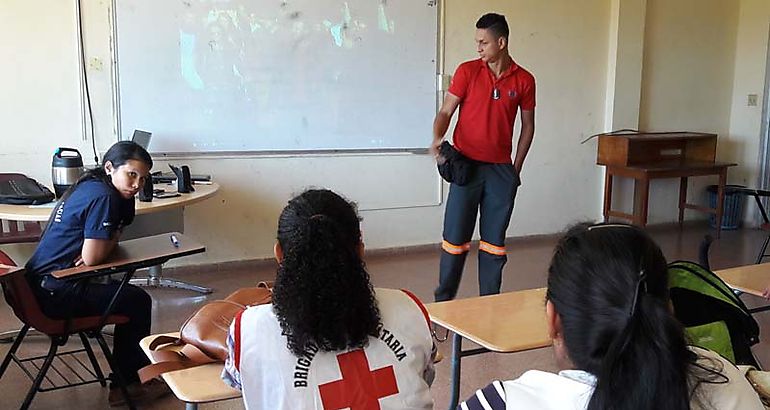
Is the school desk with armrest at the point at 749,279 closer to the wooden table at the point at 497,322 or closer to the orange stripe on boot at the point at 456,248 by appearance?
the wooden table at the point at 497,322

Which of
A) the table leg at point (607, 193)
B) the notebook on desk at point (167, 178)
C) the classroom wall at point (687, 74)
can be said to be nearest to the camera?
the notebook on desk at point (167, 178)

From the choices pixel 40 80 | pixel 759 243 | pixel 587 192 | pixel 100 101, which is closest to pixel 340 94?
pixel 100 101

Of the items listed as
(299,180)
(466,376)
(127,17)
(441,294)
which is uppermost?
(127,17)

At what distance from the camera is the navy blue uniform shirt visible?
2672 mm

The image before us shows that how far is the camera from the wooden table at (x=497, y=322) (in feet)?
6.24

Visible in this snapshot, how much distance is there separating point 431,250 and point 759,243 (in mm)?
2863

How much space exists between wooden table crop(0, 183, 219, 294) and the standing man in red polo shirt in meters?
1.35

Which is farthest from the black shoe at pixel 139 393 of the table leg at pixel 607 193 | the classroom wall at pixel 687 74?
the classroom wall at pixel 687 74

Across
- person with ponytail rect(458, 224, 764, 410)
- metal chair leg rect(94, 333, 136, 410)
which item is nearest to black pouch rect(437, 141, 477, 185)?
metal chair leg rect(94, 333, 136, 410)

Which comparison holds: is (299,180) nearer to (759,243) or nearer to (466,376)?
(466,376)

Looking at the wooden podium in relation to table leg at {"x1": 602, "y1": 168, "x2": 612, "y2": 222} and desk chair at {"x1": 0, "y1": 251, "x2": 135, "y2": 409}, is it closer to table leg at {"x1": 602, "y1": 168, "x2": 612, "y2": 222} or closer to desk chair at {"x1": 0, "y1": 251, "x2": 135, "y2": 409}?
table leg at {"x1": 602, "y1": 168, "x2": 612, "y2": 222}

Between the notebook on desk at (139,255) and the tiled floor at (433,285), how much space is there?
0.65 m

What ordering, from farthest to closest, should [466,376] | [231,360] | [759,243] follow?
1. [759,243]
2. [466,376]
3. [231,360]

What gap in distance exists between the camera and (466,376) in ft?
10.6
